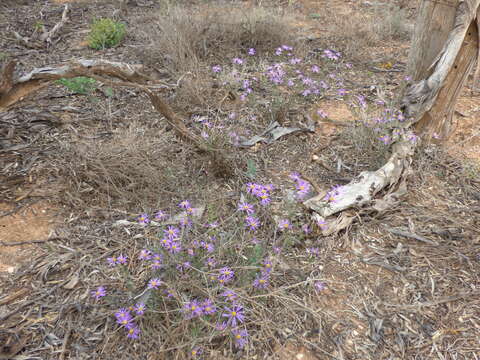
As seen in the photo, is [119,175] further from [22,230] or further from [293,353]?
[293,353]

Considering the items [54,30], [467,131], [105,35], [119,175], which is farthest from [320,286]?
[54,30]

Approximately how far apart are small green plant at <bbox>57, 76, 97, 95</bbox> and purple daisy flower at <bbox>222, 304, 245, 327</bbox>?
9.40 feet

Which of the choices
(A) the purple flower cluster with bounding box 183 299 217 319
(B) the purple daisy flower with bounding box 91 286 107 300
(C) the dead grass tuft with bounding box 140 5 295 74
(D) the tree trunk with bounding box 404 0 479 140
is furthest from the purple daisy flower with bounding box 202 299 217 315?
(C) the dead grass tuft with bounding box 140 5 295 74

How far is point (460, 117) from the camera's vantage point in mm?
3830

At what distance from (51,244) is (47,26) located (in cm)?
418

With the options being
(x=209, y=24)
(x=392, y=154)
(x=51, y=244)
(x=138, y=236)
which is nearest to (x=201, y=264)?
(x=138, y=236)

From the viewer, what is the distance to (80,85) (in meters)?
3.80

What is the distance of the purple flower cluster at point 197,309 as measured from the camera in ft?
5.58

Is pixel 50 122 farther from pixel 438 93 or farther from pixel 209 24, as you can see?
pixel 438 93

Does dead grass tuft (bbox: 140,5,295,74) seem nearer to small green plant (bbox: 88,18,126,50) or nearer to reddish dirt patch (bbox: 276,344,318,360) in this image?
small green plant (bbox: 88,18,126,50)

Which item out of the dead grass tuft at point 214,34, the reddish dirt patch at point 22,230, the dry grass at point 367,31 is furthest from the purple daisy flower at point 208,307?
the dry grass at point 367,31

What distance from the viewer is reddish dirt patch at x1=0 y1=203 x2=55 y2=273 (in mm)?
2252

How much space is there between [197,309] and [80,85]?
2.92m

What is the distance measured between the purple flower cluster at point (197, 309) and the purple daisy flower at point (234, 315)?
0.22 feet
